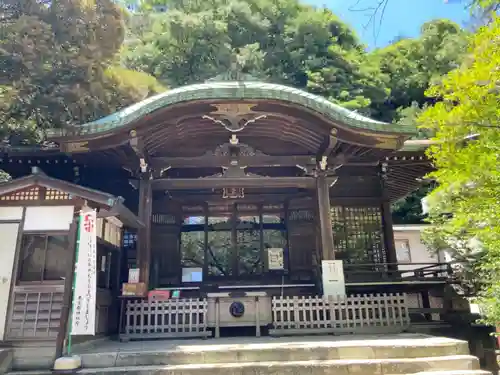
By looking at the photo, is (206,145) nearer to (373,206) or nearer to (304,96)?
(304,96)

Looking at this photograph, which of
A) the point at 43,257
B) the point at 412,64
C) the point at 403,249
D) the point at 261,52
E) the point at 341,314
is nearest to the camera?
the point at 43,257

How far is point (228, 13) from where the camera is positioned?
29859mm

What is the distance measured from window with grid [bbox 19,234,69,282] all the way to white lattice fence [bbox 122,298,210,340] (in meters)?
1.72

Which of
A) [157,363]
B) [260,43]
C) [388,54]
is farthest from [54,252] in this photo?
[388,54]

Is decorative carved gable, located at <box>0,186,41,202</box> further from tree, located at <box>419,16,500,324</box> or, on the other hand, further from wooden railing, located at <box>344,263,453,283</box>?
wooden railing, located at <box>344,263,453,283</box>

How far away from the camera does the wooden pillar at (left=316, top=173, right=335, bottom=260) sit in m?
9.70

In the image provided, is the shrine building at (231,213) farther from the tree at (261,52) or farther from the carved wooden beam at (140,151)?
the tree at (261,52)

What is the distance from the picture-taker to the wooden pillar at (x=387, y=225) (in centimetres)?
1156

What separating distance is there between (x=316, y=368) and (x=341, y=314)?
3159 mm

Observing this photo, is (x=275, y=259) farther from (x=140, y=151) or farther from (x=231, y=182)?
(x=140, y=151)

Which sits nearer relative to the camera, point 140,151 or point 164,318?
point 164,318

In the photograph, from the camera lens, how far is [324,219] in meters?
9.92

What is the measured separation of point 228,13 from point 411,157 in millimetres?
22614

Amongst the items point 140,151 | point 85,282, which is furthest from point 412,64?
point 85,282
